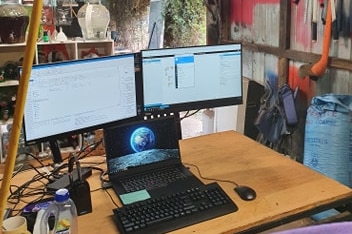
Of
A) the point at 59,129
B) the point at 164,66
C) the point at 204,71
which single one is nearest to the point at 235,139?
the point at 204,71

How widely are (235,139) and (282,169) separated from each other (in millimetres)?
436

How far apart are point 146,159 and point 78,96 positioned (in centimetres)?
38

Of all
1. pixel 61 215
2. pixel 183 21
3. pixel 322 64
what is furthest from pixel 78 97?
pixel 183 21

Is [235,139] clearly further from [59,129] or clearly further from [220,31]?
[220,31]

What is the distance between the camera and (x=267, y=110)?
3223 mm

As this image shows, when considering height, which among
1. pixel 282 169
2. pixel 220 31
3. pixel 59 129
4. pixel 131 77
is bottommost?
pixel 282 169

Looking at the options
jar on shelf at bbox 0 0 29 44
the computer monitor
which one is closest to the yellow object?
the computer monitor

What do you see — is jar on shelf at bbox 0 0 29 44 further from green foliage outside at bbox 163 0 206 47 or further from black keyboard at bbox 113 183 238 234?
green foliage outside at bbox 163 0 206 47

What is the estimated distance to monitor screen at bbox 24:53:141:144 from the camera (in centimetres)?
155

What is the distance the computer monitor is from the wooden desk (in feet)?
0.84

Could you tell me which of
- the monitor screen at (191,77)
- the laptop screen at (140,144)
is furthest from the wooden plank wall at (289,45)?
the laptop screen at (140,144)

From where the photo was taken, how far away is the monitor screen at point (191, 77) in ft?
6.19

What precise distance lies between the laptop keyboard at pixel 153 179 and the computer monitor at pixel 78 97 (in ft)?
0.88

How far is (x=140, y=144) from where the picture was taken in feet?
5.65
